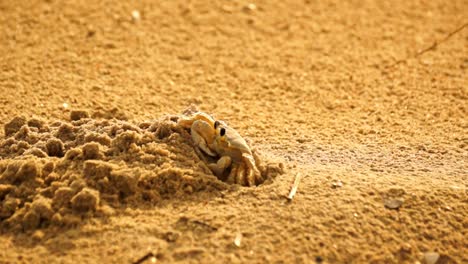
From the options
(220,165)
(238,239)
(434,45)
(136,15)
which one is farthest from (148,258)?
(434,45)

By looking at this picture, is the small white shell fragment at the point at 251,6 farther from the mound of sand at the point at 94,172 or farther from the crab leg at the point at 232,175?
the crab leg at the point at 232,175

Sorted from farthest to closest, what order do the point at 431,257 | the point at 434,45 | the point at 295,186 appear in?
1. the point at 434,45
2. the point at 295,186
3. the point at 431,257

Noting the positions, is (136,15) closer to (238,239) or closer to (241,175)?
(241,175)

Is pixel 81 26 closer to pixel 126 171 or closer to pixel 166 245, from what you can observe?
pixel 126 171

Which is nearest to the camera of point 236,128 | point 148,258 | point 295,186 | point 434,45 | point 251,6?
point 148,258

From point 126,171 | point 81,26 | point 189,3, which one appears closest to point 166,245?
point 126,171

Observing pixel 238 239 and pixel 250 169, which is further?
pixel 250 169

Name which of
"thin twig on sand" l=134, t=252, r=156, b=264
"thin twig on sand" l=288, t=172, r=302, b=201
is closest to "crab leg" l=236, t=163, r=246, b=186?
"thin twig on sand" l=288, t=172, r=302, b=201
